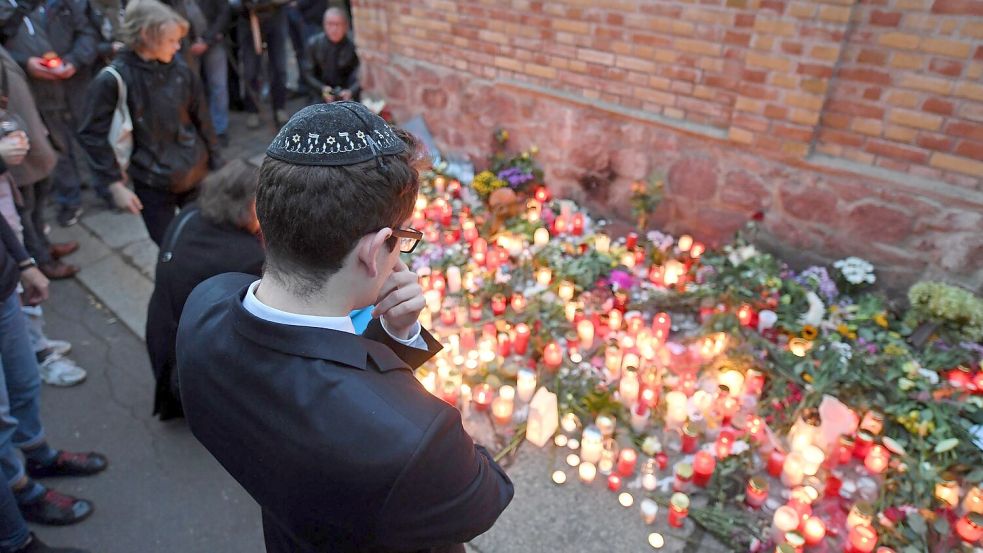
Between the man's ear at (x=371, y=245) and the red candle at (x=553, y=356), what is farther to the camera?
the red candle at (x=553, y=356)

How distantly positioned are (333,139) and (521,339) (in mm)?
2648

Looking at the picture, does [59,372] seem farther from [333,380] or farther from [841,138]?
[841,138]

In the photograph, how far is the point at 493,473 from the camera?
1.37 metres

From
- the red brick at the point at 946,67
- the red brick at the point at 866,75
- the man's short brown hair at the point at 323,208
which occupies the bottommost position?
the red brick at the point at 866,75

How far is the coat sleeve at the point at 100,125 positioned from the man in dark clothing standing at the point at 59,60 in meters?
1.88

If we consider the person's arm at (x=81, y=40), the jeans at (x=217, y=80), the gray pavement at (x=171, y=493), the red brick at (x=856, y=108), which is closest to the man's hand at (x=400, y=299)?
the gray pavement at (x=171, y=493)

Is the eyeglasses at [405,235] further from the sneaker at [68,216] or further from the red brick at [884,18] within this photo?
the sneaker at [68,216]

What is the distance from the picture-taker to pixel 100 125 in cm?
346

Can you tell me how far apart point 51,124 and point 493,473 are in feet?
17.8

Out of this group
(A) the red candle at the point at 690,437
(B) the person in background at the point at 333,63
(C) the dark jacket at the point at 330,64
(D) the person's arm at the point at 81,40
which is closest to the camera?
(A) the red candle at the point at 690,437

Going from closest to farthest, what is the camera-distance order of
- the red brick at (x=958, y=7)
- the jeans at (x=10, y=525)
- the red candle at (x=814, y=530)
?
the jeans at (x=10, y=525), the red candle at (x=814, y=530), the red brick at (x=958, y=7)

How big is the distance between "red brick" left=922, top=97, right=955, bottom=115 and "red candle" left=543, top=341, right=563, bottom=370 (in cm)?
247

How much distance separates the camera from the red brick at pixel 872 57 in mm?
3508

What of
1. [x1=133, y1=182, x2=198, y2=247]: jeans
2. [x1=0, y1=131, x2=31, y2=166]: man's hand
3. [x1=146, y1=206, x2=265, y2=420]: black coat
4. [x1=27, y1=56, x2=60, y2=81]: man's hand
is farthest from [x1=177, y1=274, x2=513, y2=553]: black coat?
[x1=27, y1=56, x2=60, y2=81]: man's hand
